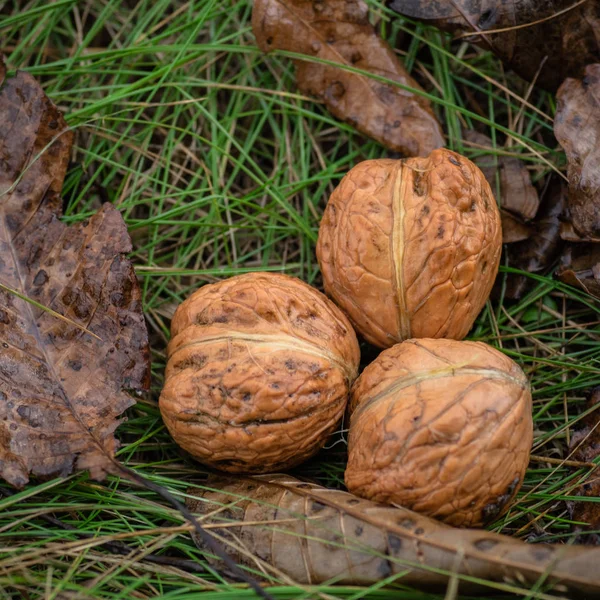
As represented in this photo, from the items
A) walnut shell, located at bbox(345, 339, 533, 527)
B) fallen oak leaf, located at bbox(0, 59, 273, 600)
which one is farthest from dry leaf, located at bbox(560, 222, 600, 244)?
fallen oak leaf, located at bbox(0, 59, 273, 600)

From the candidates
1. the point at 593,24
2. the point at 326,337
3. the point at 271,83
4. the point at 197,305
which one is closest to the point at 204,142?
the point at 271,83

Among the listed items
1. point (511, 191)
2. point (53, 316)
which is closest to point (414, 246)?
point (511, 191)

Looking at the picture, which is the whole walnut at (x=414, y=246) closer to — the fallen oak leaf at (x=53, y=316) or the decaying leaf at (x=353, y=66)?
the decaying leaf at (x=353, y=66)

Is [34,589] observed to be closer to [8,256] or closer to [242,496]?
[242,496]

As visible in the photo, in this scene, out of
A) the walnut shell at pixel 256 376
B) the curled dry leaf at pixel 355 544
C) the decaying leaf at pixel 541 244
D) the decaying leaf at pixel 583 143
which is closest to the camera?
the curled dry leaf at pixel 355 544

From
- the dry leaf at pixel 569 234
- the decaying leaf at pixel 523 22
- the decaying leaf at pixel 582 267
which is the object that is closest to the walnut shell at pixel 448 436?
the decaying leaf at pixel 582 267

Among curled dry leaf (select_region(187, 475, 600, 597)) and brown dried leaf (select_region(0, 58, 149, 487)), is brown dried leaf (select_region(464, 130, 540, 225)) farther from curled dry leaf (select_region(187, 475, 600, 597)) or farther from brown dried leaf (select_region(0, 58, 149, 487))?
brown dried leaf (select_region(0, 58, 149, 487))

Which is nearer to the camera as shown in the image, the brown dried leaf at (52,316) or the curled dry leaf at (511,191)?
the brown dried leaf at (52,316)

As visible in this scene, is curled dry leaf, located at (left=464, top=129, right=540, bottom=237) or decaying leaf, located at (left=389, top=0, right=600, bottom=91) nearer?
decaying leaf, located at (left=389, top=0, right=600, bottom=91)
